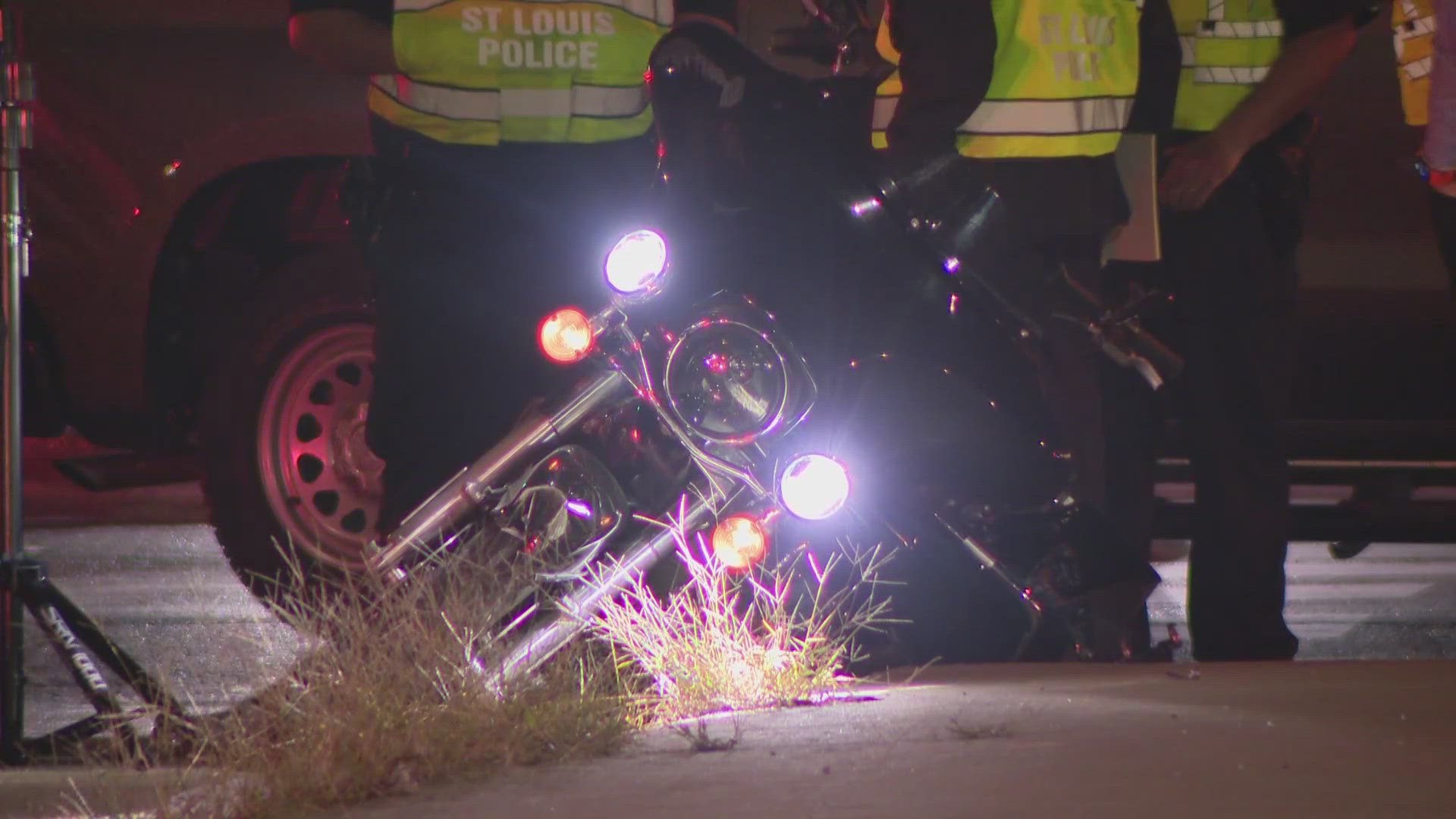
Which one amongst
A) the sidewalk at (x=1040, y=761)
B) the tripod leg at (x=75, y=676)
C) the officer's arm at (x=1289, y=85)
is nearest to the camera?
the sidewalk at (x=1040, y=761)

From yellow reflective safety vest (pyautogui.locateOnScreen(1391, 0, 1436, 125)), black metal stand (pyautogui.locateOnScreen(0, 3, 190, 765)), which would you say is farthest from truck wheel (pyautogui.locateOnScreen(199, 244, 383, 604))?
yellow reflective safety vest (pyautogui.locateOnScreen(1391, 0, 1436, 125))

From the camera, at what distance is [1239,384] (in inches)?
184

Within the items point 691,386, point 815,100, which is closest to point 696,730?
point 691,386

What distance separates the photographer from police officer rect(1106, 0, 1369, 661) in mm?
4602

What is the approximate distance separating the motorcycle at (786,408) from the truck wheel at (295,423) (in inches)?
63.2

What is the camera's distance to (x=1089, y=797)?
270cm

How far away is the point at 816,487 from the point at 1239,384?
166cm

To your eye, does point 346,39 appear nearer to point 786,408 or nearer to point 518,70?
point 518,70

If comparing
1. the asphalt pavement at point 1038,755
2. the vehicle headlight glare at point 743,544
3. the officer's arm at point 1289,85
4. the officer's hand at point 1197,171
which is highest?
the officer's arm at point 1289,85

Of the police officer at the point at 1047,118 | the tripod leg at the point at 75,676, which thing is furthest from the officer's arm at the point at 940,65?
the tripod leg at the point at 75,676

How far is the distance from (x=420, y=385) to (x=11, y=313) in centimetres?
92

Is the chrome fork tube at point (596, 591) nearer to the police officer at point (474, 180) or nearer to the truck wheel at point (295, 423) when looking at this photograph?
the police officer at point (474, 180)

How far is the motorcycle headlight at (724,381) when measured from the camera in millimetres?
3555

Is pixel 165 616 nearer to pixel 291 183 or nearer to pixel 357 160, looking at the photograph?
pixel 291 183
